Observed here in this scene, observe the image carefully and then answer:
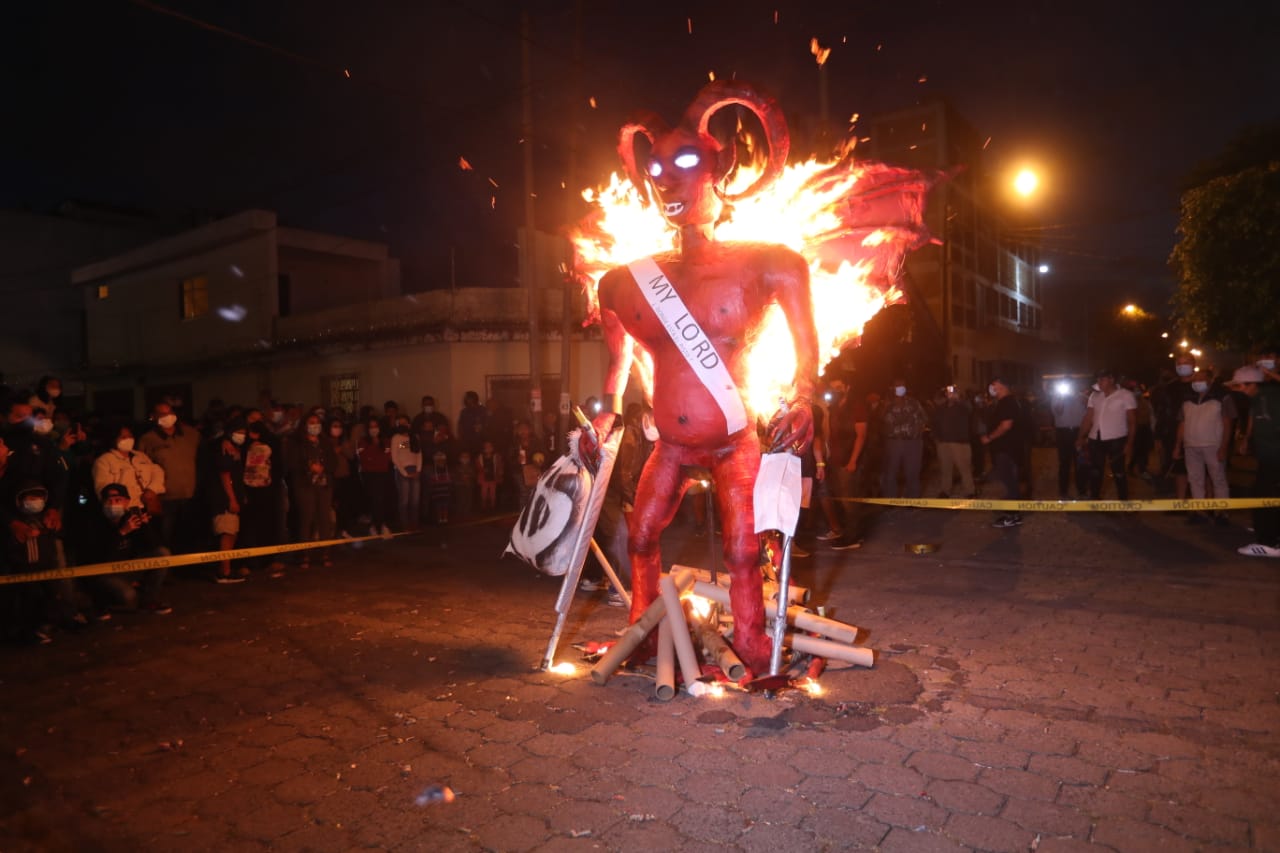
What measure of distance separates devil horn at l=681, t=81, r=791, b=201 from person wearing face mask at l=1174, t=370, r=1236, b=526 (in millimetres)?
6816

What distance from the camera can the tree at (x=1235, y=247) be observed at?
17.9m

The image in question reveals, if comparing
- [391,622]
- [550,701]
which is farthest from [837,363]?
[550,701]

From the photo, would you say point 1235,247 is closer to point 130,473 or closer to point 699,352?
point 699,352

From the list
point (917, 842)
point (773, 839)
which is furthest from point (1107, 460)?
point (773, 839)

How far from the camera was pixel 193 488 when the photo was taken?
8.65m

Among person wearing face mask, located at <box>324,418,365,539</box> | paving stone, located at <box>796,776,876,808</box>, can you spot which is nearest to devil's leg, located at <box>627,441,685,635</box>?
paving stone, located at <box>796,776,876,808</box>

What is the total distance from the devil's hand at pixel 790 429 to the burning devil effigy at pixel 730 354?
1 cm

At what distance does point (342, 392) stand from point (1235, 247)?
21067 mm

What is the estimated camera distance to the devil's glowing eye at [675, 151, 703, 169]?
4.56 m

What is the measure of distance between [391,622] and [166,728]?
6.89 feet

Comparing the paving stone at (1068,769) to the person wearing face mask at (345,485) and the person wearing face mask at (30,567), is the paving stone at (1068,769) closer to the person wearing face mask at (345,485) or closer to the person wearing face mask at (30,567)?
the person wearing face mask at (30,567)

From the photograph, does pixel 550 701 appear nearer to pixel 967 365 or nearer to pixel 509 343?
pixel 509 343

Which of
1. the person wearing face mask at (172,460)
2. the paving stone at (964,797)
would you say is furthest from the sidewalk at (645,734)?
the person wearing face mask at (172,460)

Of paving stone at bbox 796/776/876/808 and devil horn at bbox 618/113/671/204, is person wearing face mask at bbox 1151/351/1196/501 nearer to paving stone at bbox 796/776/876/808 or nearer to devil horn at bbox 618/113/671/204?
devil horn at bbox 618/113/671/204
